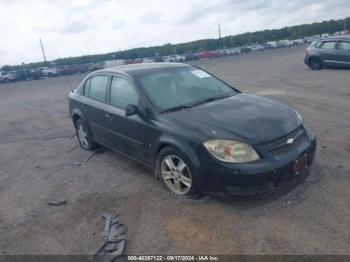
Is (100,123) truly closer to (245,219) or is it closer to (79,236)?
(79,236)

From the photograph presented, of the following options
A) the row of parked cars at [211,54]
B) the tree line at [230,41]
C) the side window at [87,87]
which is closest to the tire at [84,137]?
the side window at [87,87]

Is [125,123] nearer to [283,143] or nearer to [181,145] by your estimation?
[181,145]

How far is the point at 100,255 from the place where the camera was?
3420 mm

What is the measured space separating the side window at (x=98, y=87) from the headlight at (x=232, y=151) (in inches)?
101

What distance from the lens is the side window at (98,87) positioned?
570 cm

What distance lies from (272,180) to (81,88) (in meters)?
4.20

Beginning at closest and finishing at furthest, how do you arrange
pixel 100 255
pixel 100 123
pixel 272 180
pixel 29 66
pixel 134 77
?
pixel 100 255 → pixel 272 180 → pixel 134 77 → pixel 100 123 → pixel 29 66

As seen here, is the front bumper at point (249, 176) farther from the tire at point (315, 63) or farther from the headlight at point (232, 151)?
the tire at point (315, 63)

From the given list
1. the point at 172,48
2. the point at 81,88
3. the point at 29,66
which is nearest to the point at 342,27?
the point at 172,48

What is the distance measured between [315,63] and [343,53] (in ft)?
5.43

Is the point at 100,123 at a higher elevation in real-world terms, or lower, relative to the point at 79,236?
higher

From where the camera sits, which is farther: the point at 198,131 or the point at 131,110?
the point at 131,110

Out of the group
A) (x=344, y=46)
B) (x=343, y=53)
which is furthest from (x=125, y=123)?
(x=343, y=53)

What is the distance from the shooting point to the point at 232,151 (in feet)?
12.3
